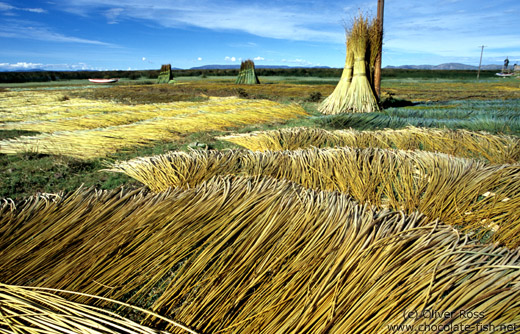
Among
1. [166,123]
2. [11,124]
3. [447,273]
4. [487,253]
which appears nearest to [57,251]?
[447,273]

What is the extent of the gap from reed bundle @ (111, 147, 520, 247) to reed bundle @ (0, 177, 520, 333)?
2.13 feet

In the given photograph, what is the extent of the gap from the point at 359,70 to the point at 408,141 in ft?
10.6

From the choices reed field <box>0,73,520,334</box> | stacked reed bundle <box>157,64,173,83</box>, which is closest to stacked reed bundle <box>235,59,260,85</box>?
stacked reed bundle <box>157,64,173,83</box>

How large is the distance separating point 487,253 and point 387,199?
3.56ft

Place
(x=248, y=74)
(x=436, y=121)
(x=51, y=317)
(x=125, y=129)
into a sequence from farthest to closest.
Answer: (x=248, y=74) < (x=125, y=129) < (x=436, y=121) < (x=51, y=317)

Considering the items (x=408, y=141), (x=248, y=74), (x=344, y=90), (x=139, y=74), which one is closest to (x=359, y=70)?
(x=344, y=90)

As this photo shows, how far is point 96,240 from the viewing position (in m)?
1.50

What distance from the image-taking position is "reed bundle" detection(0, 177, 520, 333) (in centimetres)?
106

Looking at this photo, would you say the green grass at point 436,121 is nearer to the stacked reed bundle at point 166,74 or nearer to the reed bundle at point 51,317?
the reed bundle at point 51,317

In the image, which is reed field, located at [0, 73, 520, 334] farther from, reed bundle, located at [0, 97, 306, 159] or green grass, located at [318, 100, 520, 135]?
green grass, located at [318, 100, 520, 135]

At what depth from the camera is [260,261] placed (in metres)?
1.34

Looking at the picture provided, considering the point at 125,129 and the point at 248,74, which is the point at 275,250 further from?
the point at 248,74

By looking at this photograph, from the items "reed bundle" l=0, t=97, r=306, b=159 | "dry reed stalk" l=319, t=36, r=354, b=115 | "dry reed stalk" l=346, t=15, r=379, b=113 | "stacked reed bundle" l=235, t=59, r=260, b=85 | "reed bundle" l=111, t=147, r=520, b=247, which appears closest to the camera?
"reed bundle" l=111, t=147, r=520, b=247

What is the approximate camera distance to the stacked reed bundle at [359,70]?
6137 mm
